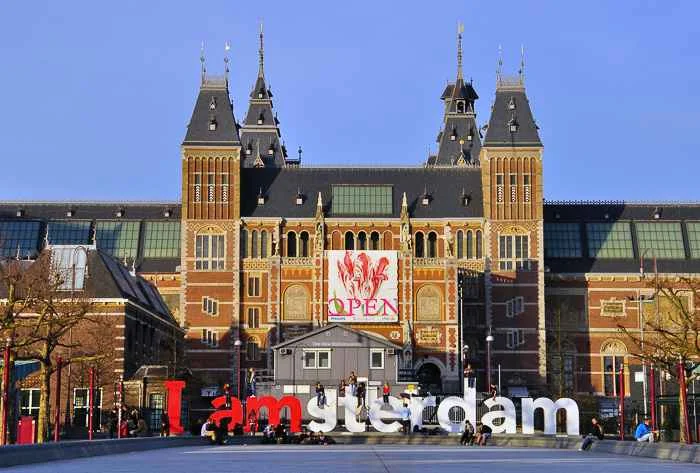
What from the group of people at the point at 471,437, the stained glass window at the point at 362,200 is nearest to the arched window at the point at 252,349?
the stained glass window at the point at 362,200

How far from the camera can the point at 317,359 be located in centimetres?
9006

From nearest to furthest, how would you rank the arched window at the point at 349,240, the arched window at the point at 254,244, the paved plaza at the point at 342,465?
the paved plaza at the point at 342,465
the arched window at the point at 254,244
the arched window at the point at 349,240

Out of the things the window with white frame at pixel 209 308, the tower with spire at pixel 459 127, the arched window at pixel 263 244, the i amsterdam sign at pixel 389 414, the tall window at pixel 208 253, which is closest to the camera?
the i amsterdam sign at pixel 389 414

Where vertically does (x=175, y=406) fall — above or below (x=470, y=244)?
below

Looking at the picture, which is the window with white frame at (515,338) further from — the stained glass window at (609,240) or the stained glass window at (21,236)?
the stained glass window at (21,236)

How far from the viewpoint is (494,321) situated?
106 meters

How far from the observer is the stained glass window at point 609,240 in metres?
112

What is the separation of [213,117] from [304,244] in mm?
12567

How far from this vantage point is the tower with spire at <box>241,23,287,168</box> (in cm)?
13338

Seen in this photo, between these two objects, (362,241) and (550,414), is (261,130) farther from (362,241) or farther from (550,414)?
(550,414)

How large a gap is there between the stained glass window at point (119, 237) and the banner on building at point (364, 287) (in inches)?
748

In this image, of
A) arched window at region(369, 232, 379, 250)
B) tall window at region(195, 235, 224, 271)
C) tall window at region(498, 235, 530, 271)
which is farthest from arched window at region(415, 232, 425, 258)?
tall window at region(195, 235, 224, 271)

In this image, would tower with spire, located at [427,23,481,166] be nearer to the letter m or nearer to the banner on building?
the banner on building

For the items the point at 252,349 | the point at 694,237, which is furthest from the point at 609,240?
the point at 252,349
